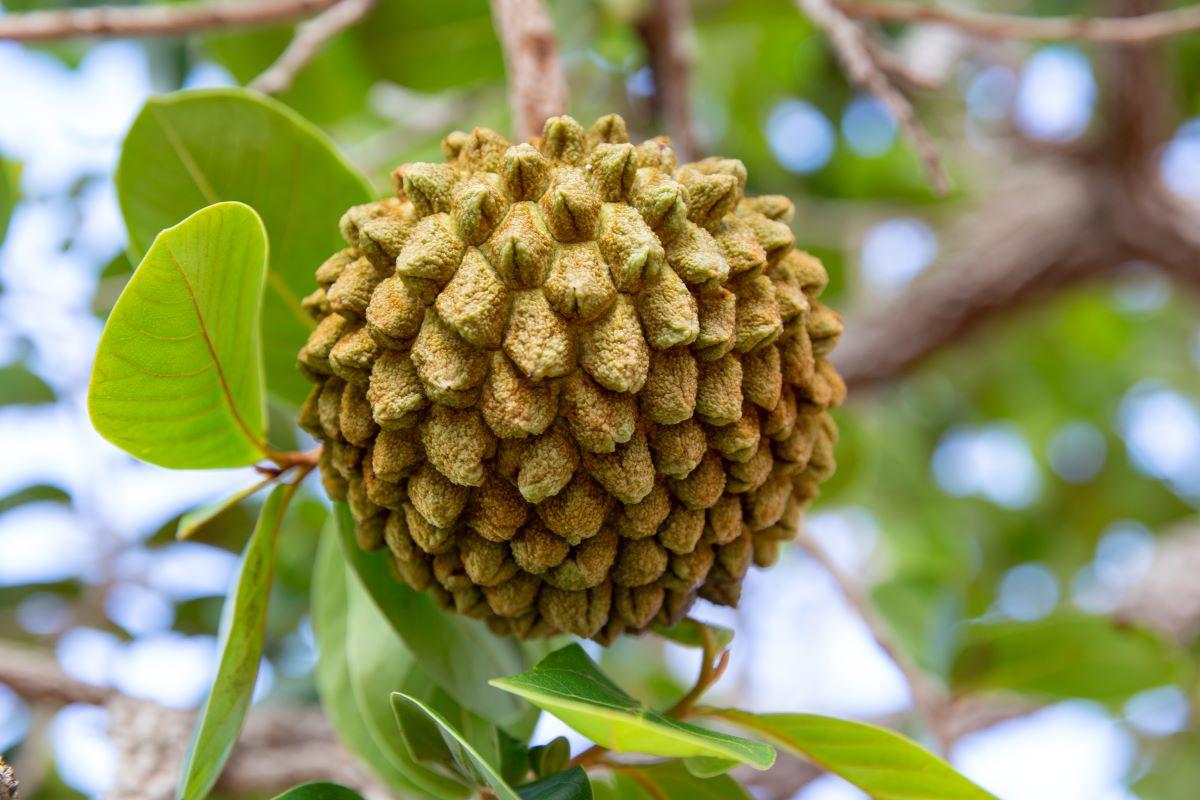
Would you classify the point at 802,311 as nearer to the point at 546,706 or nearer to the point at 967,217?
the point at 546,706

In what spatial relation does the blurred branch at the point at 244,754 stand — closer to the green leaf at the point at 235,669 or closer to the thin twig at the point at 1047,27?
the green leaf at the point at 235,669

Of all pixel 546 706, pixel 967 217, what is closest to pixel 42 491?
pixel 546 706

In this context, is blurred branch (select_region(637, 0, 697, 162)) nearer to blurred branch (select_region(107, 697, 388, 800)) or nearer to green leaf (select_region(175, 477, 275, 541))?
green leaf (select_region(175, 477, 275, 541))

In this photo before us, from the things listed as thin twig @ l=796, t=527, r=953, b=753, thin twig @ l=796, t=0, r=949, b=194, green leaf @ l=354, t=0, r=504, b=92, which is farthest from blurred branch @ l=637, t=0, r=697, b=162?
thin twig @ l=796, t=527, r=953, b=753

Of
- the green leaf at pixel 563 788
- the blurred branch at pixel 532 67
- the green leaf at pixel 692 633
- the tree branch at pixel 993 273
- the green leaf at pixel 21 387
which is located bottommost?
the green leaf at pixel 563 788

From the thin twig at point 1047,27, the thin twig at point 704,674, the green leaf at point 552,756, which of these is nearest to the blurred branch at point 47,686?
the green leaf at point 552,756

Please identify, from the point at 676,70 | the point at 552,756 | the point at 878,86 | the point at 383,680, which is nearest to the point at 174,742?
the point at 383,680

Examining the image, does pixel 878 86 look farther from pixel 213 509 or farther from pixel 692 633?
pixel 213 509
